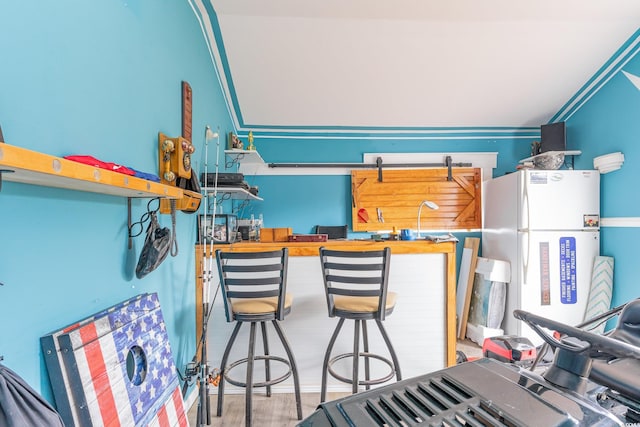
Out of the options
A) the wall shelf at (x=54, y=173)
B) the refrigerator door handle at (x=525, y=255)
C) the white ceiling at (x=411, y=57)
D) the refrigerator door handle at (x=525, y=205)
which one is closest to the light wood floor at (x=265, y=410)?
the wall shelf at (x=54, y=173)

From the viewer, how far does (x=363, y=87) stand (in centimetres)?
326

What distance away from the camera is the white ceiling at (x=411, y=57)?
8.14 ft

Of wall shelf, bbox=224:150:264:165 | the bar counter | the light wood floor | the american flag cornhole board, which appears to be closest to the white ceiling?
Result: wall shelf, bbox=224:150:264:165

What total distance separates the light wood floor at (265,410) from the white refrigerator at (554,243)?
7.47 feet

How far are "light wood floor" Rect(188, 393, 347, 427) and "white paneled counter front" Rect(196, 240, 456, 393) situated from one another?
0.31ft

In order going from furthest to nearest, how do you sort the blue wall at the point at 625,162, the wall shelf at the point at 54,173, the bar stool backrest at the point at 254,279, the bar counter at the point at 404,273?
the blue wall at the point at 625,162 → the bar counter at the point at 404,273 → the bar stool backrest at the point at 254,279 → the wall shelf at the point at 54,173

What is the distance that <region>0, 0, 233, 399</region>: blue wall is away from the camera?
931 millimetres

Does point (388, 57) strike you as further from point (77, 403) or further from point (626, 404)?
point (77, 403)

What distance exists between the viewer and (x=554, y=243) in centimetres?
314

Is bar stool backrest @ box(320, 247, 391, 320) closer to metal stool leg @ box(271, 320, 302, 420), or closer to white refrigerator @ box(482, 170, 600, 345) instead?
metal stool leg @ box(271, 320, 302, 420)

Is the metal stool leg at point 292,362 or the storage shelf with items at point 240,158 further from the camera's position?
the storage shelf with items at point 240,158

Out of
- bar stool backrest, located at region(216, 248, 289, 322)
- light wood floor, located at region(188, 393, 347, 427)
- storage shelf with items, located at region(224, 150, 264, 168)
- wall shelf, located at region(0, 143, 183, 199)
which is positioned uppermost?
storage shelf with items, located at region(224, 150, 264, 168)

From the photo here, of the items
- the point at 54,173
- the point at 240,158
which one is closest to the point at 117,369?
the point at 54,173

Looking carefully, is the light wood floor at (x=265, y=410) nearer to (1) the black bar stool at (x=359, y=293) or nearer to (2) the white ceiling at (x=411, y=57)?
(1) the black bar stool at (x=359, y=293)
